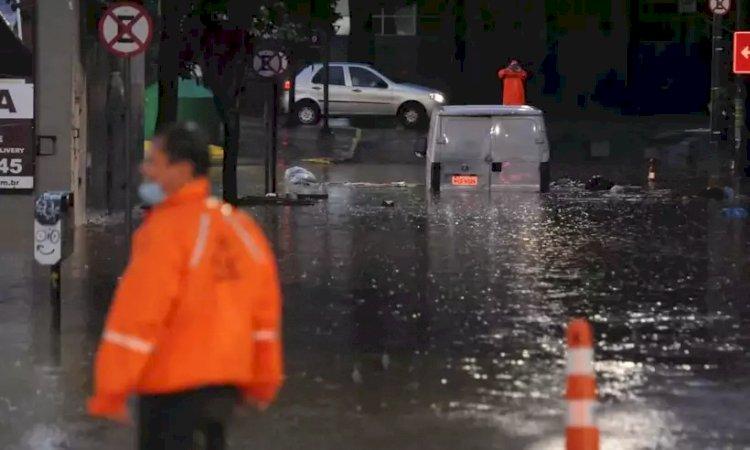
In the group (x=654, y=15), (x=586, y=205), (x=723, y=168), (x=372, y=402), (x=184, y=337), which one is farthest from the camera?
(x=654, y=15)

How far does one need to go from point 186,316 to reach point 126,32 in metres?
9.30

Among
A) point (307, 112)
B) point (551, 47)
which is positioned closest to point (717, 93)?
point (307, 112)

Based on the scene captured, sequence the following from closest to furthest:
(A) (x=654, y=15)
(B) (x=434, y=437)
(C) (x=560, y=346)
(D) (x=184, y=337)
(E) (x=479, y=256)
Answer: (D) (x=184, y=337)
(B) (x=434, y=437)
(C) (x=560, y=346)
(E) (x=479, y=256)
(A) (x=654, y=15)

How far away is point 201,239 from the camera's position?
5.68 meters

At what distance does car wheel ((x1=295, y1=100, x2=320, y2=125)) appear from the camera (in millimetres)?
40750

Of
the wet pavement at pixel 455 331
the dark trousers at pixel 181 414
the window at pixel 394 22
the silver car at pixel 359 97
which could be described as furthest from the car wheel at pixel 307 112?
the dark trousers at pixel 181 414

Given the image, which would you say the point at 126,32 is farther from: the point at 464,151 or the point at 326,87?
the point at 326,87

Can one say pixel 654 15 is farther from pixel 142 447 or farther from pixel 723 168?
pixel 142 447

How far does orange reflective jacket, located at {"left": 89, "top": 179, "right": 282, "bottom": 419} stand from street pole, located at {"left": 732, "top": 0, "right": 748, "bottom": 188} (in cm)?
2062

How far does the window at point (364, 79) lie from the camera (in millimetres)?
41344

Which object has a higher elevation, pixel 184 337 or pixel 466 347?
pixel 184 337

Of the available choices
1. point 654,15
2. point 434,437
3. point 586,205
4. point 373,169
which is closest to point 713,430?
point 434,437

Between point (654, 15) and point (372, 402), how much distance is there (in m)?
41.0

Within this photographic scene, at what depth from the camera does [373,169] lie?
31984 millimetres
